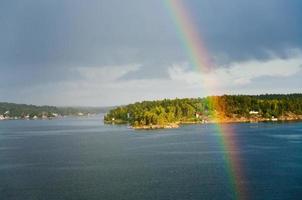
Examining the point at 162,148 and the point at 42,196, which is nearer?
the point at 42,196

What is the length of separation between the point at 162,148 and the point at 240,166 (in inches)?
826

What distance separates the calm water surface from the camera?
3831 cm

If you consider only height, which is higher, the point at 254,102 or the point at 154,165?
the point at 254,102

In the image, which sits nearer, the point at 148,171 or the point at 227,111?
the point at 148,171

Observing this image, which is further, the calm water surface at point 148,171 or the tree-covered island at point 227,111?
the tree-covered island at point 227,111

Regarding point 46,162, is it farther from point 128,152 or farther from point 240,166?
point 240,166

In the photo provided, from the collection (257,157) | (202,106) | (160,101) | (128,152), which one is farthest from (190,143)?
(160,101)

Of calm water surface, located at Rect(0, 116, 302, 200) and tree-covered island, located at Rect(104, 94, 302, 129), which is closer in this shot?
calm water surface, located at Rect(0, 116, 302, 200)

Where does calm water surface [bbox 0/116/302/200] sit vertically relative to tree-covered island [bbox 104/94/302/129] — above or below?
below

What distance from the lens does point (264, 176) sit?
147 feet

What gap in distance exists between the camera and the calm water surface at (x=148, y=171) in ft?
126

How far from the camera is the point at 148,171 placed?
49.0 metres

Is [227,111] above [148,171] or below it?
above

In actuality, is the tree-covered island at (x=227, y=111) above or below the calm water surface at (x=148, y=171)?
above
